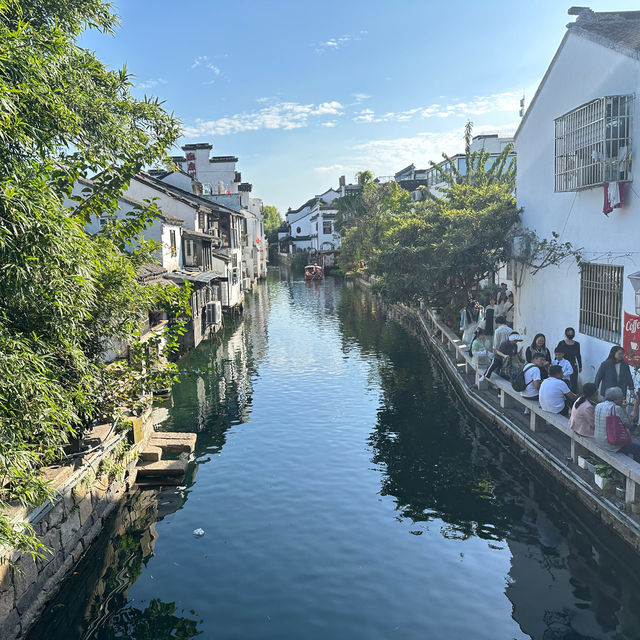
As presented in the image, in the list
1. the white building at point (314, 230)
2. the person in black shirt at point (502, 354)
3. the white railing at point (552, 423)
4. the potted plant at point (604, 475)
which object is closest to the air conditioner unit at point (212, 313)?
the white railing at point (552, 423)

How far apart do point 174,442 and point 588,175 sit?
1366 cm

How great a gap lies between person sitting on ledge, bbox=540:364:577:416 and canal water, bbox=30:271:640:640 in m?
1.80

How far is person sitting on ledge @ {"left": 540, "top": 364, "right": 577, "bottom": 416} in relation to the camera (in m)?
13.9

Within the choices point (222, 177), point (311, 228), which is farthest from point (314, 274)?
point (311, 228)

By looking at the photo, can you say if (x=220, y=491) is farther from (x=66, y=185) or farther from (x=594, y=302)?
(x=594, y=302)

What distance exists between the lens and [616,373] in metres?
13.4

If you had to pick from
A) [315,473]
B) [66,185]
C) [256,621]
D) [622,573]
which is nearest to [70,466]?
[256,621]

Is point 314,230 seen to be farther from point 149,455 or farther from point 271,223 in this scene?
point 149,455

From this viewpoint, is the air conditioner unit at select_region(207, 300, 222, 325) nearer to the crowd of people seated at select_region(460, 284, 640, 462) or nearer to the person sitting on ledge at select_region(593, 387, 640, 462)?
the crowd of people seated at select_region(460, 284, 640, 462)

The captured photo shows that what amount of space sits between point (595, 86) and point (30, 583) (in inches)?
680

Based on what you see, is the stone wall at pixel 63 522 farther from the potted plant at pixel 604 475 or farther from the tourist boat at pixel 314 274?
the tourist boat at pixel 314 274

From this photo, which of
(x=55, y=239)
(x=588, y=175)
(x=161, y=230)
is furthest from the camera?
(x=161, y=230)

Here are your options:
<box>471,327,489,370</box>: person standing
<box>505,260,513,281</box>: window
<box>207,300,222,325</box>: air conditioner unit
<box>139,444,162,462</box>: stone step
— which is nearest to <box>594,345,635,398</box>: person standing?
<box>471,327,489,370</box>: person standing

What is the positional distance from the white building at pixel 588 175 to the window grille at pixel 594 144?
0.03 metres
